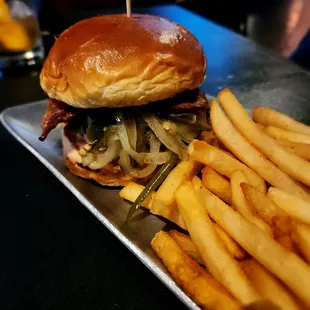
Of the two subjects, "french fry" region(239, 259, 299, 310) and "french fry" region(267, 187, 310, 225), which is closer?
"french fry" region(239, 259, 299, 310)

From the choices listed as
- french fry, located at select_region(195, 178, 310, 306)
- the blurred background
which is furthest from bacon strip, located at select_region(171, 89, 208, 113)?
the blurred background

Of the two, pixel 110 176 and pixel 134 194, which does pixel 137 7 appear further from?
pixel 134 194

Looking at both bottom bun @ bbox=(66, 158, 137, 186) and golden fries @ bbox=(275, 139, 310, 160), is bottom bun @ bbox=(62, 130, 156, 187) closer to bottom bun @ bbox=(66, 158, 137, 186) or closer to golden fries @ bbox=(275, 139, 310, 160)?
bottom bun @ bbox=(66, 158, 137, 186)

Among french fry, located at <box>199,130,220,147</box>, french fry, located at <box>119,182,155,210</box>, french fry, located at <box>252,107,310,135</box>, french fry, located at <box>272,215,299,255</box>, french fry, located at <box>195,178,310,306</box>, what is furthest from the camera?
french fry, located at <box>199,130,220,147</box>

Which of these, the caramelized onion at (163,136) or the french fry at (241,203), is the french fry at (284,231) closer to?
the french fry at (241,203)

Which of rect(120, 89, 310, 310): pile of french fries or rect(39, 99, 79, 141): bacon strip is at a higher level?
rect(120, 89, 310, 310): pile of french fries

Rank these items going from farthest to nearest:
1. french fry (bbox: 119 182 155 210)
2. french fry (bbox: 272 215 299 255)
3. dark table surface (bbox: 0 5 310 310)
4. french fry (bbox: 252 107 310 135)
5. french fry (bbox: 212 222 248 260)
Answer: french fry (bbox: 252 107 310 135)
french fry (bbox: 119 182 155 210)
dark table surface (bbox: 0 5 310 310)
french fry (bbox: 212 222 248 260)
french fry (bbox: 272 215 299 255)
